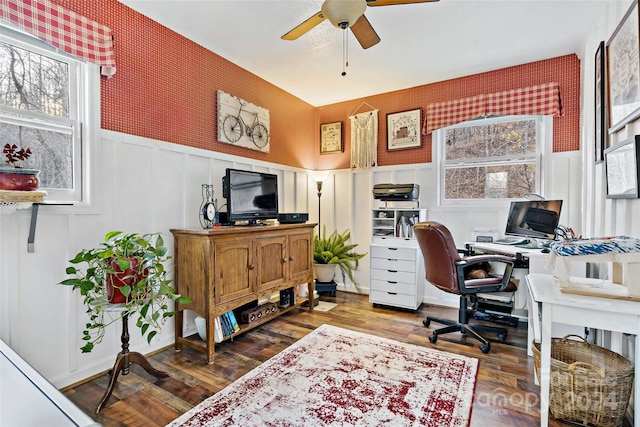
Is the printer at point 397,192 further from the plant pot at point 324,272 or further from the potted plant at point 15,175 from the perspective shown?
the potted plant at point 15,175

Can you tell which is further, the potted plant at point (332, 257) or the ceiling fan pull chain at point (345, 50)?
the potted plant at point (332, 257)

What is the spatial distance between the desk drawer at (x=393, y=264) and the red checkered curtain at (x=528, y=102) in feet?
6.29

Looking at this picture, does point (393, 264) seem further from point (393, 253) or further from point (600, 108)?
point (600, 108)

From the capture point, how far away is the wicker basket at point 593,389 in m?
1.56

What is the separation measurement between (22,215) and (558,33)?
430 centimetres

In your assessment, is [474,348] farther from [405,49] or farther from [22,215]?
→ [22,215]

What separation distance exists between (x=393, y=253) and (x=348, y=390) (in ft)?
6.05

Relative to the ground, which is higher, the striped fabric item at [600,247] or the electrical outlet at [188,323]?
the striped fabric item at [600,247]

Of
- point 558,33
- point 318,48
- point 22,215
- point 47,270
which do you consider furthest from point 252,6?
point 558,33

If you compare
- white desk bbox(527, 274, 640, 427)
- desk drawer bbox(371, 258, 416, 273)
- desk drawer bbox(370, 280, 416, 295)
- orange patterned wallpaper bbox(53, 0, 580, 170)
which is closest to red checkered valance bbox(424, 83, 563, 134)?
orange patterned wallpaper bbox(53, 0, 580, 170)

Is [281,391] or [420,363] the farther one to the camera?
[420,363]

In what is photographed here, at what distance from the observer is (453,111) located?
3590 millimetres

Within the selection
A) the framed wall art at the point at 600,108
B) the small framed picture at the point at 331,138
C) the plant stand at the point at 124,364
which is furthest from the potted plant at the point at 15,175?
the framed wall art at the point at 600,108

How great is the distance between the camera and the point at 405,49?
2.97m
